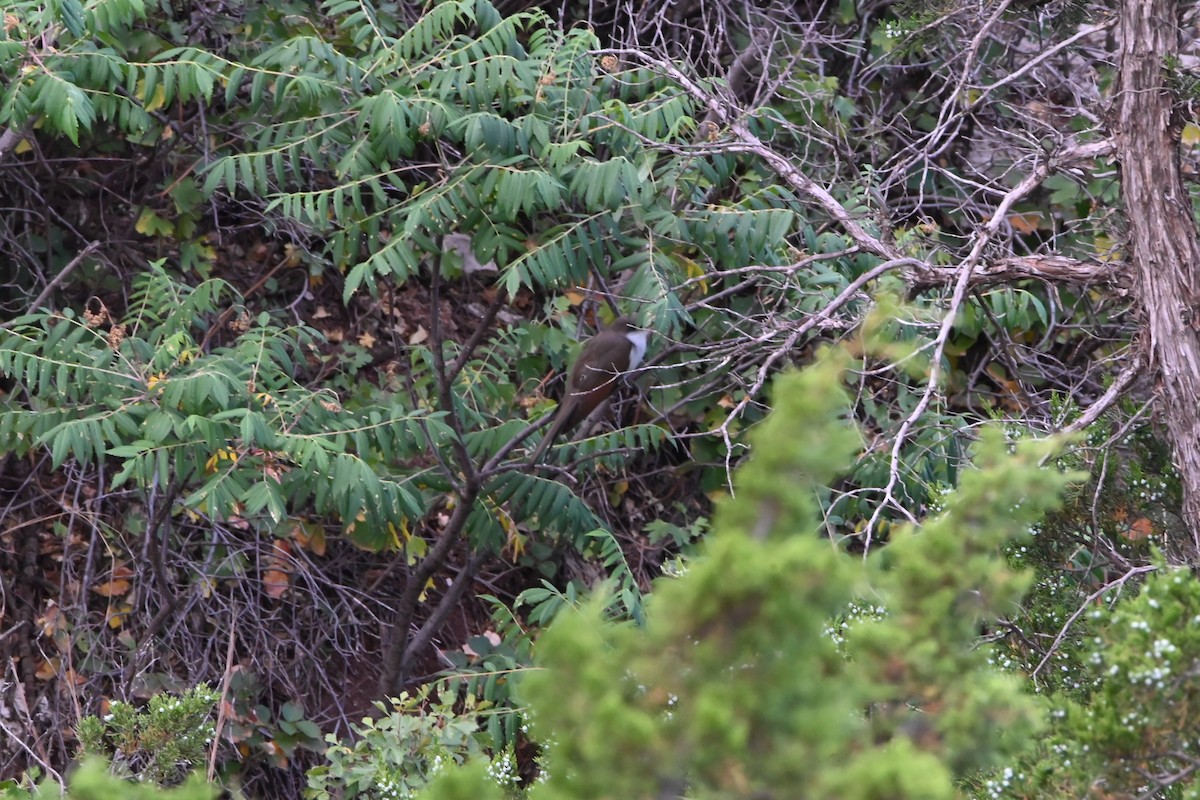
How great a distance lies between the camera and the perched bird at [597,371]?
194 inches

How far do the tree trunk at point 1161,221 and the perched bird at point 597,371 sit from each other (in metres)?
2.13

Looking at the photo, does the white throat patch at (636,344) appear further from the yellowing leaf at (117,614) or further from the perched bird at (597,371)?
the yellowing leaf at (117,614)

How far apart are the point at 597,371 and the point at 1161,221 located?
7.72 ft

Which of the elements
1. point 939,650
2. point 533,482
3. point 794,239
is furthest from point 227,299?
point 939,650

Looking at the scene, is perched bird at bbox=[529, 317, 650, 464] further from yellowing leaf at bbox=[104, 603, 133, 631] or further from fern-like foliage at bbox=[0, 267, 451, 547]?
yellowing leaf at bbox=[104, 603, 133, 631]

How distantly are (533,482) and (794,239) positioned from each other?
6.51 feet

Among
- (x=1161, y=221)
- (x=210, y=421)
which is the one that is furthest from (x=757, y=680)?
(x=210, y=421)

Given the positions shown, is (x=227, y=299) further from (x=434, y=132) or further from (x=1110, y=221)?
(x=1110, y=221)

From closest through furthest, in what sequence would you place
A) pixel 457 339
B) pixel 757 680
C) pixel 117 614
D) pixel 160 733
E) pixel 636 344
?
pixel 757 680
pixel 160 733
pixel 636 344
pixel 117 614
pixel 457 339

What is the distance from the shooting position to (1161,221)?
3248 millimetres

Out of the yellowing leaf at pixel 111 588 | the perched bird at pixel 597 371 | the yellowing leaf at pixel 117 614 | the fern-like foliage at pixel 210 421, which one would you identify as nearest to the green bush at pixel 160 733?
the fern-like foliage at pixel 210 421

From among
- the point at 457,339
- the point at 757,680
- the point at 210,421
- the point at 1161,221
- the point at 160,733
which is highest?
the point at 757,680

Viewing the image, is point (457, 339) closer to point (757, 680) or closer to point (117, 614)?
point (117, 614)

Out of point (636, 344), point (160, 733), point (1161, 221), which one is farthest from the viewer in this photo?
point (636, 344)
